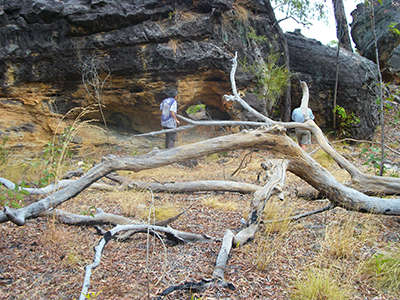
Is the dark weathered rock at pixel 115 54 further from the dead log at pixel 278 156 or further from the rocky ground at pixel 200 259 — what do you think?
the dead log at pixel 278 156

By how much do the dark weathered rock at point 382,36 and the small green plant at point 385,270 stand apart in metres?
10.2

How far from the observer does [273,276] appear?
225 cm

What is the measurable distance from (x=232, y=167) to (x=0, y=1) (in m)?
6.22

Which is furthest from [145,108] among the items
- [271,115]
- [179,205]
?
[179,205]

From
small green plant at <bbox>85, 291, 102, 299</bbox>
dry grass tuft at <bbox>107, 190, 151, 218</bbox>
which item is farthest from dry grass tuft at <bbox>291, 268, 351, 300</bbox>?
dry grass tuft at <bbox>107, 190, 151, 218</bbox>

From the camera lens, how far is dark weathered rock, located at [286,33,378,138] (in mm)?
9625

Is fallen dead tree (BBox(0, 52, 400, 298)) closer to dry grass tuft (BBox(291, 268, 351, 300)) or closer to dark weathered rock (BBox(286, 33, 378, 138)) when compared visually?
dry grass tuft (BBox(291, 268, 351, 300))

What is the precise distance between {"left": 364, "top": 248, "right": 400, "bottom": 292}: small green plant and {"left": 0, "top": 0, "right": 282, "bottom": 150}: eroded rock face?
6.44 meters

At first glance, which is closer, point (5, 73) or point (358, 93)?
point (5, 73)

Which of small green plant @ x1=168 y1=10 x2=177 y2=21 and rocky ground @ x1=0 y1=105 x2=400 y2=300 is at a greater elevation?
small green plant @ x1=168 y1=10 x2=177 y2=21

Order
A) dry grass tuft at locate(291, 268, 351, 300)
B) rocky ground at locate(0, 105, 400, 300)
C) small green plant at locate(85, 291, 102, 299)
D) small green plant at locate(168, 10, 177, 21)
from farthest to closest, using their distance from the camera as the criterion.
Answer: small green plant at locate(168, 10, 177, 21) < rocky ground at locate(0, 105, 400, 300) < dry grass tuft at locate(291, 268, 351, 300) < small green plant at locate(85, 291, 102, 299)

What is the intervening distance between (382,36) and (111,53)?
9.37m

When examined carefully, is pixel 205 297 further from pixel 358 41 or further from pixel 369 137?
pixel 358 41

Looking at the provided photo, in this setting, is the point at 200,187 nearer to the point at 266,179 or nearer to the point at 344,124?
the point at 266,179
